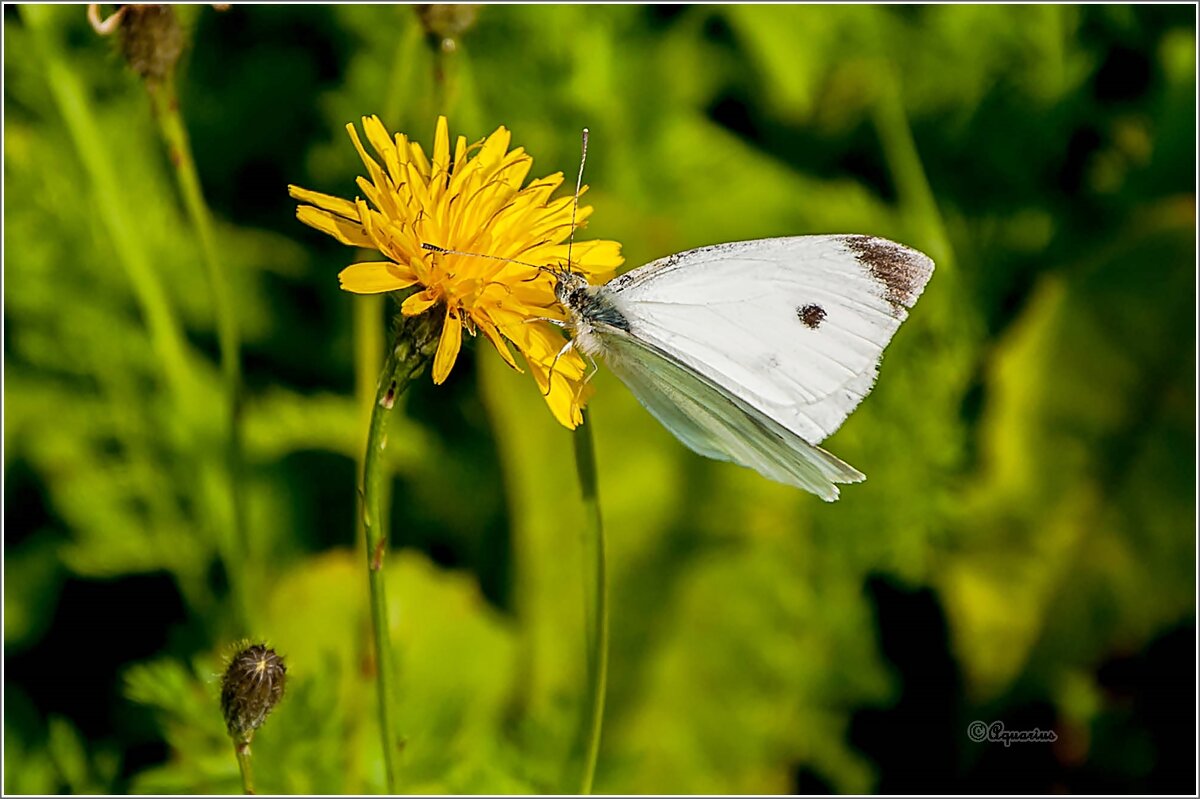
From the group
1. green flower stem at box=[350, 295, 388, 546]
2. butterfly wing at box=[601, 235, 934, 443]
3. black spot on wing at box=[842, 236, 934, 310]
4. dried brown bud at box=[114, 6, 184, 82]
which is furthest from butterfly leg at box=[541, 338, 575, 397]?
dried brown bud at box=[114, 6, 184, 82]

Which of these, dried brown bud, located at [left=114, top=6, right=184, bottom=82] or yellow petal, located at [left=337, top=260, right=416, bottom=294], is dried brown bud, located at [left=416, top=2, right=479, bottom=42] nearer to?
dried brown bud, located at [left=114, top=6, right=184, bottom=82]

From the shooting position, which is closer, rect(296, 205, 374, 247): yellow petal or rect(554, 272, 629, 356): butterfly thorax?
rect(296, 205, 374, 247): yellow petal

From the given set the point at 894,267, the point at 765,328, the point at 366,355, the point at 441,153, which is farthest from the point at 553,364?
the point at 366,355

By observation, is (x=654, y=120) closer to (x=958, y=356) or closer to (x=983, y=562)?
(x=958, y=356)

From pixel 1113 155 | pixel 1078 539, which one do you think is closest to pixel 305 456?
pixel 1078 539

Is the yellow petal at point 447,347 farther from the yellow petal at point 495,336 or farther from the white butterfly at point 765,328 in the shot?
the white butterfly at point 765,328
